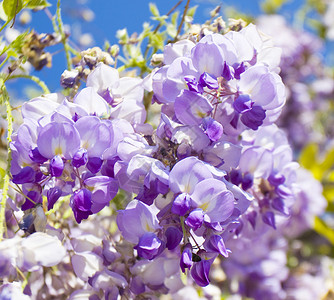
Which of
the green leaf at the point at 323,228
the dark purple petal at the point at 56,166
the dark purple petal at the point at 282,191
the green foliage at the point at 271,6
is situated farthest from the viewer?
the green foliage at the point at 271,6

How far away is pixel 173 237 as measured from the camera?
383mm

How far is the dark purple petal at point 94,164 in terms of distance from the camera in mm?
381

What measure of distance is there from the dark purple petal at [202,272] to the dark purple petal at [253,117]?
13 cm

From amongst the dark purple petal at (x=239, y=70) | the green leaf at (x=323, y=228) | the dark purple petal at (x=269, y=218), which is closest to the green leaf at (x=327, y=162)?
the green leaf at (x=323, y=228)

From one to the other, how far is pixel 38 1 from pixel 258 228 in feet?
1.10

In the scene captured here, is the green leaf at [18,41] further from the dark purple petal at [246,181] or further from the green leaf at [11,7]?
the dark purple petal at [246,181]

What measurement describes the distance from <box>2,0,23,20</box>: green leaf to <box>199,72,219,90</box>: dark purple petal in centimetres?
19

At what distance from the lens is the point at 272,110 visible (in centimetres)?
46

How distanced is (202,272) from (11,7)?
0.98 feet

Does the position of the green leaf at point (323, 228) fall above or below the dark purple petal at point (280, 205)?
below

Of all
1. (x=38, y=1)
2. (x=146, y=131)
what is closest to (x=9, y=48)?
(x=38, y=1)

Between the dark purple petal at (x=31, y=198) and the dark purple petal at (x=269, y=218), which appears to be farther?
the dark purple petal at (x=269, y=218)

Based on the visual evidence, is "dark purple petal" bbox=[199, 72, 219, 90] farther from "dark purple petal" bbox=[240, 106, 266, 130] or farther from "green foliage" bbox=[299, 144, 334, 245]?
"green foliage" bbox=[299, 144, 334, 245]

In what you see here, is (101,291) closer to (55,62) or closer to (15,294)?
(15,294)
